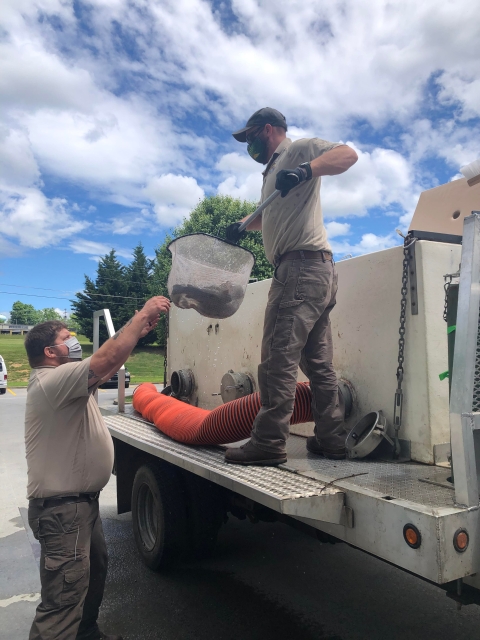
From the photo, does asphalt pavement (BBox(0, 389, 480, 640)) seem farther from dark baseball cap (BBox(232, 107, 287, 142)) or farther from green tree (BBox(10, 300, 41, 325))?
green tree (BBox(10, 300, 41, 325))

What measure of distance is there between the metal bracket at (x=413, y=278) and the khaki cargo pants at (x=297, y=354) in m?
0.46

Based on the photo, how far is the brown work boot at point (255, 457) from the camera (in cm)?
293

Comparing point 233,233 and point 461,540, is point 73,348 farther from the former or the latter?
point 461,540

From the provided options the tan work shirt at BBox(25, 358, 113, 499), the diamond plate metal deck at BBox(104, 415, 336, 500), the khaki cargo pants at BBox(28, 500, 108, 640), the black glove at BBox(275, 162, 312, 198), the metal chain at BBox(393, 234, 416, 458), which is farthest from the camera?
the metal chain at BBox(393, 234, 416, 458)

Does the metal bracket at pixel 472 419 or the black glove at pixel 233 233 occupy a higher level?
the black glove at pixel 233 233

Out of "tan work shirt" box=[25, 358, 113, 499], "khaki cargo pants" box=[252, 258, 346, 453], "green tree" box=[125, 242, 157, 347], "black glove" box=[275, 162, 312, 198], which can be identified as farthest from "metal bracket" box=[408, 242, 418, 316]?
"green tree" box=[125, 242, 157, 347]

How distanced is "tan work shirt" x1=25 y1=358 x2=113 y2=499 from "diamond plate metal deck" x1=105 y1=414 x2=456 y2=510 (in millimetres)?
671

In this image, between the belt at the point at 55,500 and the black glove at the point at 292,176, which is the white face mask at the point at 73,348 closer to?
the belt at the point at 55,500

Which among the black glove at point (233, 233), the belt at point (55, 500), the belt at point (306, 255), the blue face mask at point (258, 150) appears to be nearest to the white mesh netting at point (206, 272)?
the black glove at point (233, 233)

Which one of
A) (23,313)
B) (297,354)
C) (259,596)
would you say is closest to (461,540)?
(297,354)

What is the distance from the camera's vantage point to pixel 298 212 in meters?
3.18

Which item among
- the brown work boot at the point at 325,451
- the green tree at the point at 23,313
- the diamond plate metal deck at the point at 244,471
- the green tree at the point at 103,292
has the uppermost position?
the green tree at the point at 23,313

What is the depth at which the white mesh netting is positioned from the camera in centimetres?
345

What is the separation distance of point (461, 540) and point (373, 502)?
0.36 meters
